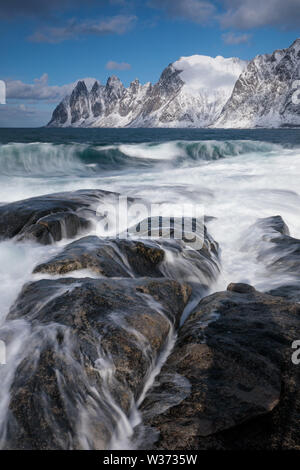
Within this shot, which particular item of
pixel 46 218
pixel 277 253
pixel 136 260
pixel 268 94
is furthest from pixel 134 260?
pixel 268 94

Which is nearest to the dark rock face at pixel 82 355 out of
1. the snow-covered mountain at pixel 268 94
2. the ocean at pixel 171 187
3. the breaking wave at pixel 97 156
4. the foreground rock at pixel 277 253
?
the ocean at pixel 171 187

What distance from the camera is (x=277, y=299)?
11.6 feet

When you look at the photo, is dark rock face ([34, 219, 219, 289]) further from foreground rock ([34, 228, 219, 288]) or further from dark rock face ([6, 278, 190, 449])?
dark rock face ([6, 278, 190, 449])

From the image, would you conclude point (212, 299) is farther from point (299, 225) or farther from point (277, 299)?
point (299, 225)

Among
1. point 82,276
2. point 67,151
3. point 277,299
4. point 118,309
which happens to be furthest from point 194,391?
point 67,151

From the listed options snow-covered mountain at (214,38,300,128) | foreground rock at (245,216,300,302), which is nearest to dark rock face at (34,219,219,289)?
foreground rock at (245,216,300,302)

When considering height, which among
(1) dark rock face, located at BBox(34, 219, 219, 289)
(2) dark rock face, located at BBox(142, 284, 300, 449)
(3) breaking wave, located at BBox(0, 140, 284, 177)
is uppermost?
(3) breaking wave, located at BBox(0, 140, 284, 177)

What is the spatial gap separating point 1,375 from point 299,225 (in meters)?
7.56

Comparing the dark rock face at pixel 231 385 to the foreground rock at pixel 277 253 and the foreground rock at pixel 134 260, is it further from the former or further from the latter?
the foreground rock at pixel 134 260

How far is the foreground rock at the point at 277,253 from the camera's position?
14.1 ft

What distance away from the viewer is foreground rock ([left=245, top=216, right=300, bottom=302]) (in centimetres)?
430

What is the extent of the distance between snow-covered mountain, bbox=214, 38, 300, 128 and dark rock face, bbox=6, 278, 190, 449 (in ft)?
472

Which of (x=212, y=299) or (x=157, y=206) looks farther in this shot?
(x=157, y=206)

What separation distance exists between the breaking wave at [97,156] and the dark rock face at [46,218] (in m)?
10.6
